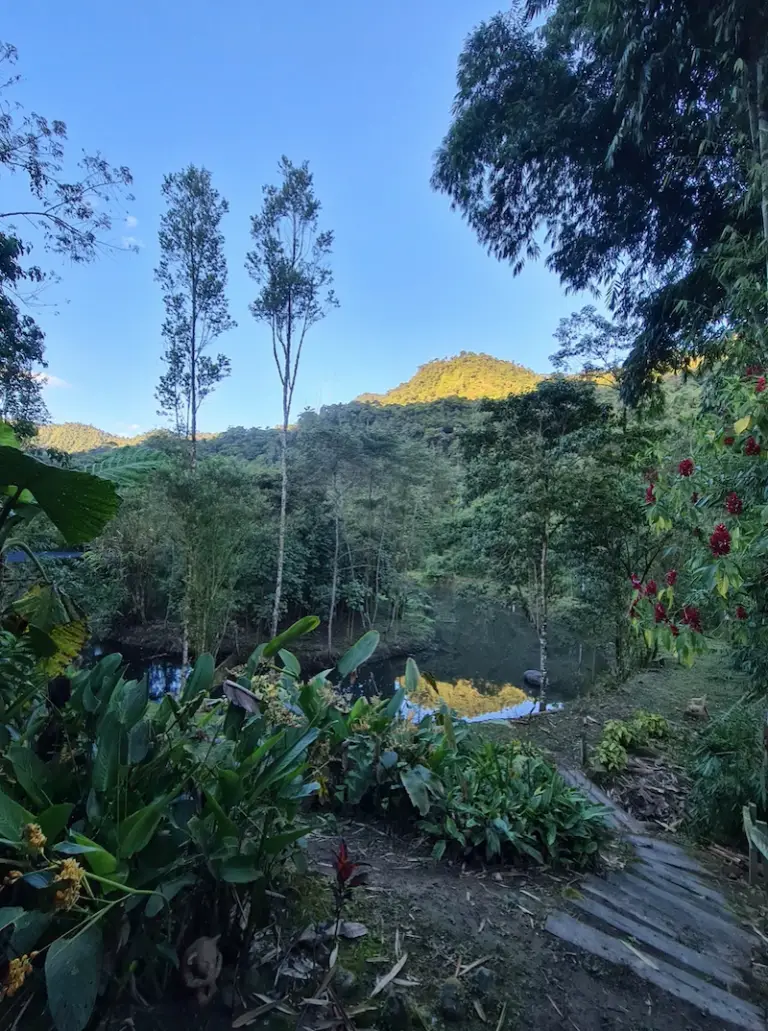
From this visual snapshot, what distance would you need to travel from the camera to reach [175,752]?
814 mm

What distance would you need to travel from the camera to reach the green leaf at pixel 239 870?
0.71 metres

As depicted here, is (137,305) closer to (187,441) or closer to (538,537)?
(187,441)

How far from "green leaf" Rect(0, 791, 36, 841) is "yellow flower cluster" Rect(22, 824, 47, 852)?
0.03 meters

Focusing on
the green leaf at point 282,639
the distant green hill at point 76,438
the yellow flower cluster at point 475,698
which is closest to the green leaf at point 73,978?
the green leaf at point 282,639

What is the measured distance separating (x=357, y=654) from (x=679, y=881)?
1454mm

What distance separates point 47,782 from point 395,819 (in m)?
1.16

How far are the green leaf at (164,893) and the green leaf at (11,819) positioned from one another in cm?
18

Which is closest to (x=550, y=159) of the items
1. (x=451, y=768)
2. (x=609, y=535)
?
(x=609, y=535)

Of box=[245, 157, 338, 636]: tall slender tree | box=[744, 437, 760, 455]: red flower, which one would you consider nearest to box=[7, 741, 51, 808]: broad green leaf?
box=[744, 437, 760, 455]: red flower

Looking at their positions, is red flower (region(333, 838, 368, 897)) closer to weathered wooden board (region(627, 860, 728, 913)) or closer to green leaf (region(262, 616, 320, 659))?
green leaf (region(262, 616, 320, 659))

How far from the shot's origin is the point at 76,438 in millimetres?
7508

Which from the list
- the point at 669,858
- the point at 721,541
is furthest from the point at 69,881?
the point at 669,858

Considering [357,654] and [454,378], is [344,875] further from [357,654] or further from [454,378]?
[454,378]

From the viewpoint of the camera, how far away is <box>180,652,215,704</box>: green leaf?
969 mm
